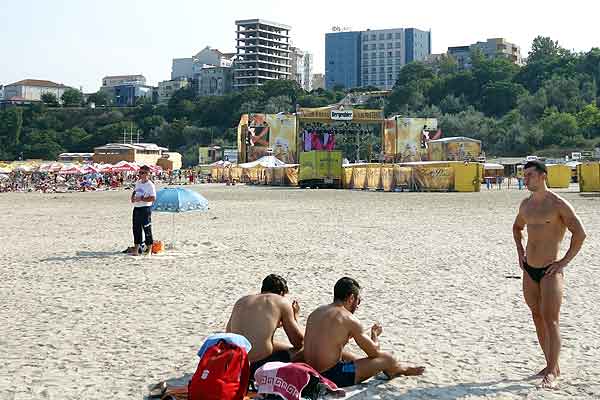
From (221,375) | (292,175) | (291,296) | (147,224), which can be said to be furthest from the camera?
(292,175)

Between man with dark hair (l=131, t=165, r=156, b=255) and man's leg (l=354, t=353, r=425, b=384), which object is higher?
man with dark hair (l=131, t=165, r=156, b=255)

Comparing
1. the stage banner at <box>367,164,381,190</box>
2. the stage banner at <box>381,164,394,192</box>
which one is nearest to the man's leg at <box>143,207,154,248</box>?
the stage banner at <box>381,164,394,192</box>

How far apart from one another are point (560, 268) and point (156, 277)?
6693 mm

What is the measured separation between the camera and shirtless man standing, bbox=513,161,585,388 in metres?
5.11

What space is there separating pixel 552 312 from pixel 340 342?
59.7 inches

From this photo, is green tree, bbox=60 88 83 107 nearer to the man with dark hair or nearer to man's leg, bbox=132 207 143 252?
man's leg, bbox=132 207 143 252

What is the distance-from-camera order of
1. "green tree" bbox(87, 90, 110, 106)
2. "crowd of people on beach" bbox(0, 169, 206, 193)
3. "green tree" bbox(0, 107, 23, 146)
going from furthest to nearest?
"green tree" bbox(87, 90, 110, 106), "green tree" bbox(0, 107, 23, 146), "crowd of people on beach" bbox(0, 169, 206, 193)

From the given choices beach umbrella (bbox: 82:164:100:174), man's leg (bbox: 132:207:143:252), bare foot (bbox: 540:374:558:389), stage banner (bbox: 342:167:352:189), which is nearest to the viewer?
bare foot (bbox: 540:374:558:389)

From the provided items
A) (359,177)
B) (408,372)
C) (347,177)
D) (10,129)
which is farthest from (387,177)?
(10,129)

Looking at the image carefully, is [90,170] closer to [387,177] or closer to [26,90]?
[387,177]

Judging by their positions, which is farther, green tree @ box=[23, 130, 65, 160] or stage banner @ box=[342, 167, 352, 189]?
green tree @ box=[23, 130, 65, 160]

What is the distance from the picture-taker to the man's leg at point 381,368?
17.0ft

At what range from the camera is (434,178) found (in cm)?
4528

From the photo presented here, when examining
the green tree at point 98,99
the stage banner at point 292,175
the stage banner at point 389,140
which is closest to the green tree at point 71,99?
the green tree at point 98,99
